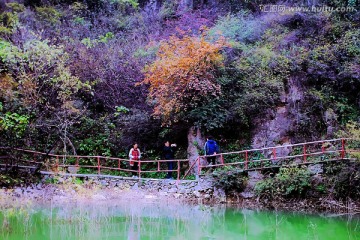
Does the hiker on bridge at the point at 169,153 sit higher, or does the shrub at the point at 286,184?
the hiker on bridge at the point at 169,153

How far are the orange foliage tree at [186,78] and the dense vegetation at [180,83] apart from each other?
0.04 m

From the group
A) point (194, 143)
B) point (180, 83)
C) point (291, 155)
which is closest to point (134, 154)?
point (194, 143)

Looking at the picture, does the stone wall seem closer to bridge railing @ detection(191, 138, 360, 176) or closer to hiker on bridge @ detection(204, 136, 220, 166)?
bridge railing @ detection(191, 138, 360, 176)

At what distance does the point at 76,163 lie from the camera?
20.4 m

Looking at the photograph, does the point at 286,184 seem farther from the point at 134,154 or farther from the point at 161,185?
the point at 134,154

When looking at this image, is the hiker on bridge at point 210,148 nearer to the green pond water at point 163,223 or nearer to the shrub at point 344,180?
the green pond water at point 163,223

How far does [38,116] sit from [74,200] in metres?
5.31

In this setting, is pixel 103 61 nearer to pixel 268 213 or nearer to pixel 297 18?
pixel 297 18

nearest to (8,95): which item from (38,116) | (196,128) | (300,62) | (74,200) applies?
(38,116)

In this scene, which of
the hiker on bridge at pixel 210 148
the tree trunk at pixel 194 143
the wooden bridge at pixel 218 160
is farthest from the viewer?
the tree trunk at pixel 194 143

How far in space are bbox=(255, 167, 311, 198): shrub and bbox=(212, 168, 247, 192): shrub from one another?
2.43 feet

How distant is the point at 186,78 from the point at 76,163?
6183 millimetres

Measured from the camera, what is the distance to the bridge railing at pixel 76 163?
18.6 meters

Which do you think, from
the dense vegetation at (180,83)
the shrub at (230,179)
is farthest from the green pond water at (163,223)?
the dense vegetation at (180,83)
